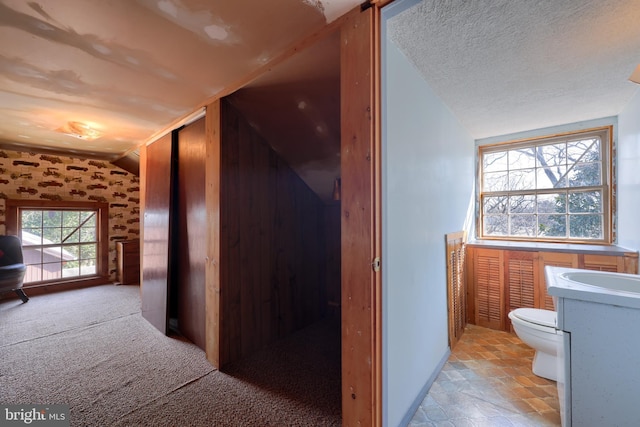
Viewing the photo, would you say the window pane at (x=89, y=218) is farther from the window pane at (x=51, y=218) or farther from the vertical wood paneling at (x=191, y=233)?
the vertical wood paneling at (x=191, y=233)

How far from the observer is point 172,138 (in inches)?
105

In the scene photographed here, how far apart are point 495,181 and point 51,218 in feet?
20.9

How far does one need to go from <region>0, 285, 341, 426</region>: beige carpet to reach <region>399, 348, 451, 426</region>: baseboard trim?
403 mm

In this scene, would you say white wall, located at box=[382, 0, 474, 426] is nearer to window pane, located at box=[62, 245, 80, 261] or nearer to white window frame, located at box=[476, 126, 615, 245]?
white window frame, located at box=[476, 126, 615, 245]

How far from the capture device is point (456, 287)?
236 cm

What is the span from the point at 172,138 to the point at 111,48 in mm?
1269

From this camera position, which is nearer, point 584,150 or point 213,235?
point 213,235

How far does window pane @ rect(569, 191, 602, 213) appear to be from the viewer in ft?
8.27

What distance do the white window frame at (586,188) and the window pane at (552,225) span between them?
0.04 meters

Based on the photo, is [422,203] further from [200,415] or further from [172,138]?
[172,138]

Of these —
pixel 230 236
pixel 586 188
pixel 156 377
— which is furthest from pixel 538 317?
pixel 156 377

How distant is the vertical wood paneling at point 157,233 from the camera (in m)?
2.62

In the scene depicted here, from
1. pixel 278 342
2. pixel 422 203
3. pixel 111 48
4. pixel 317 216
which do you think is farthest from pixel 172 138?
pixel 422 203

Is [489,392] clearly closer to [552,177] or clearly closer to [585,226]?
[585,226]
